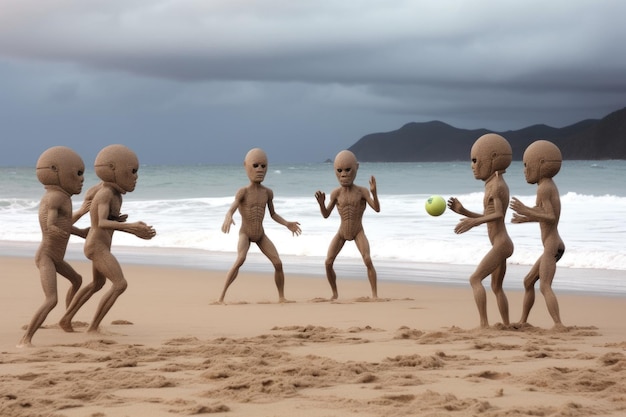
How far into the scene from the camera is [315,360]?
760 cm

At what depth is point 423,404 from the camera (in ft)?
19.6

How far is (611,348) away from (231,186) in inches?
1783

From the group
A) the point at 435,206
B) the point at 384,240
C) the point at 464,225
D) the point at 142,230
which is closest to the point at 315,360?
Answer: the point at 142,230

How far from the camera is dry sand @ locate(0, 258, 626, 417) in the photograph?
19.8 feet

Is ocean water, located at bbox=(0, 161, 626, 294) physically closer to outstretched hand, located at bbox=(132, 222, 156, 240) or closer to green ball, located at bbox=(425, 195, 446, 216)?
green ball, located at bbox=(425, 195, 446, 216)

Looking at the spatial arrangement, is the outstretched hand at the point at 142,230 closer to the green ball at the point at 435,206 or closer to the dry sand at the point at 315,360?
the dry sand at the point at 315,360

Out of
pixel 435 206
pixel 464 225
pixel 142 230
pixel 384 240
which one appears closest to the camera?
pixel 142 230

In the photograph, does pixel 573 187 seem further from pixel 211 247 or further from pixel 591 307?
pixel 591 307

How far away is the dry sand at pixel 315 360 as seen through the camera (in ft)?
19.8

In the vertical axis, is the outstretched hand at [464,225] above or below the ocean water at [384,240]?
above

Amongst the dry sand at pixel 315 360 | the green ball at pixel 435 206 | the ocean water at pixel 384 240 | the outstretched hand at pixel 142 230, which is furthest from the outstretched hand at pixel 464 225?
the ocean water at pixel 384 240

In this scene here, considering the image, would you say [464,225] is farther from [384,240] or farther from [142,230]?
[384,240]

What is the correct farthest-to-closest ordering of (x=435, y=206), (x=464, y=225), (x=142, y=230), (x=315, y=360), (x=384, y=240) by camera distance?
(x=384, y=240) < (x=435, y=206) < (x=464, y=225) < (x=142, y=230) < (x=315, y=360)

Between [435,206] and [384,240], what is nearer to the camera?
[435,206]
